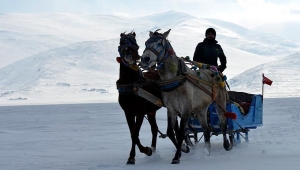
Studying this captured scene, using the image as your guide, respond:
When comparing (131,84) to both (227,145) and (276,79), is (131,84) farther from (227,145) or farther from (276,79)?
(276,79)

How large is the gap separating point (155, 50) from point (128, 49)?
0.46m

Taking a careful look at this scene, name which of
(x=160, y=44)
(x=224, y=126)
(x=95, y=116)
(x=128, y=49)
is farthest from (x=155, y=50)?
(x=95, y=116)

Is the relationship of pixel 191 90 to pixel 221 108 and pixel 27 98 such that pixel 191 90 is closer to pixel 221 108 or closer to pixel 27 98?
pixel 221 108

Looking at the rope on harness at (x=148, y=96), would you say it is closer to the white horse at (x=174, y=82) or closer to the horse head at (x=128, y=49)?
the white horse at (x=174, y=82)

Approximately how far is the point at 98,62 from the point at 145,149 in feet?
478

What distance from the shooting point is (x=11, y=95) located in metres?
128

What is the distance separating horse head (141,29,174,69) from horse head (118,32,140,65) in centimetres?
23

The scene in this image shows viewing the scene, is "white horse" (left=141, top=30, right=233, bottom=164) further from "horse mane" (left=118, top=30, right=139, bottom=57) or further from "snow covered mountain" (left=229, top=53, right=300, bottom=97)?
"snow covered mountain" (left=229, top=53, right=300, bottom=97)

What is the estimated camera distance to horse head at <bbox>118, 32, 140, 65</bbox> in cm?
920

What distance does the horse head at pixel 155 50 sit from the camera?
8906 millimetres

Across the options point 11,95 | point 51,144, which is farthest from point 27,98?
point 51,144

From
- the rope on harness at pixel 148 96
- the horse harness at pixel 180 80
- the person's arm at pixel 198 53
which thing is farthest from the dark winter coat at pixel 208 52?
the rope on harness at pixel 148 96

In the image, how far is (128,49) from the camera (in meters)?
9.27

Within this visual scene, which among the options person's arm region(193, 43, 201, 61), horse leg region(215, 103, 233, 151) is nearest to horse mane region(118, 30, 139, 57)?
person's arm region(193, 43, 201, 61)
